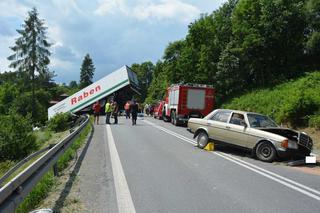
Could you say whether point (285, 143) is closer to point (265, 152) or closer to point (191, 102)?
point (265, 152)

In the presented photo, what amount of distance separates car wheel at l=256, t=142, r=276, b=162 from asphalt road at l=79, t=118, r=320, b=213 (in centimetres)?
25

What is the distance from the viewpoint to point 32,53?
57.1 metres

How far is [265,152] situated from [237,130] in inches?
50.5

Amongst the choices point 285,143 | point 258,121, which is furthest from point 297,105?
point 285,143

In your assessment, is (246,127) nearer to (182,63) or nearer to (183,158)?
(183,158)

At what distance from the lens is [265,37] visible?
3366cm

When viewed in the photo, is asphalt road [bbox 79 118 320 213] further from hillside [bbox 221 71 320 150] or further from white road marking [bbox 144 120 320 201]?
hillside [bbox 221 71 320 150]

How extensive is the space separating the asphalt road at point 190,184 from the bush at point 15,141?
300 inches

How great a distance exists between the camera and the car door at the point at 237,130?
1238 centimetres

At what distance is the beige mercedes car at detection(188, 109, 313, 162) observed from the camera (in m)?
11.4

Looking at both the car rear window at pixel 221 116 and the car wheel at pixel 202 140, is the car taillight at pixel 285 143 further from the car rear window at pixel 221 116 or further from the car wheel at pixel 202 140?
the car wheel at pixel 202 140

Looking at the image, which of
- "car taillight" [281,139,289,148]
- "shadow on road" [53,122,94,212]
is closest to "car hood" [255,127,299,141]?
"car taillight" [281,139,289,148]

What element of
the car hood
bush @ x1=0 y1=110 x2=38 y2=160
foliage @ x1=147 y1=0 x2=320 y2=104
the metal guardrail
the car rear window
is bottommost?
bush @ x1=0 y1=110 x2=38 y2=160

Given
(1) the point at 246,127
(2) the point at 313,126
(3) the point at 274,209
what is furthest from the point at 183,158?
(2) the point at 313,126
